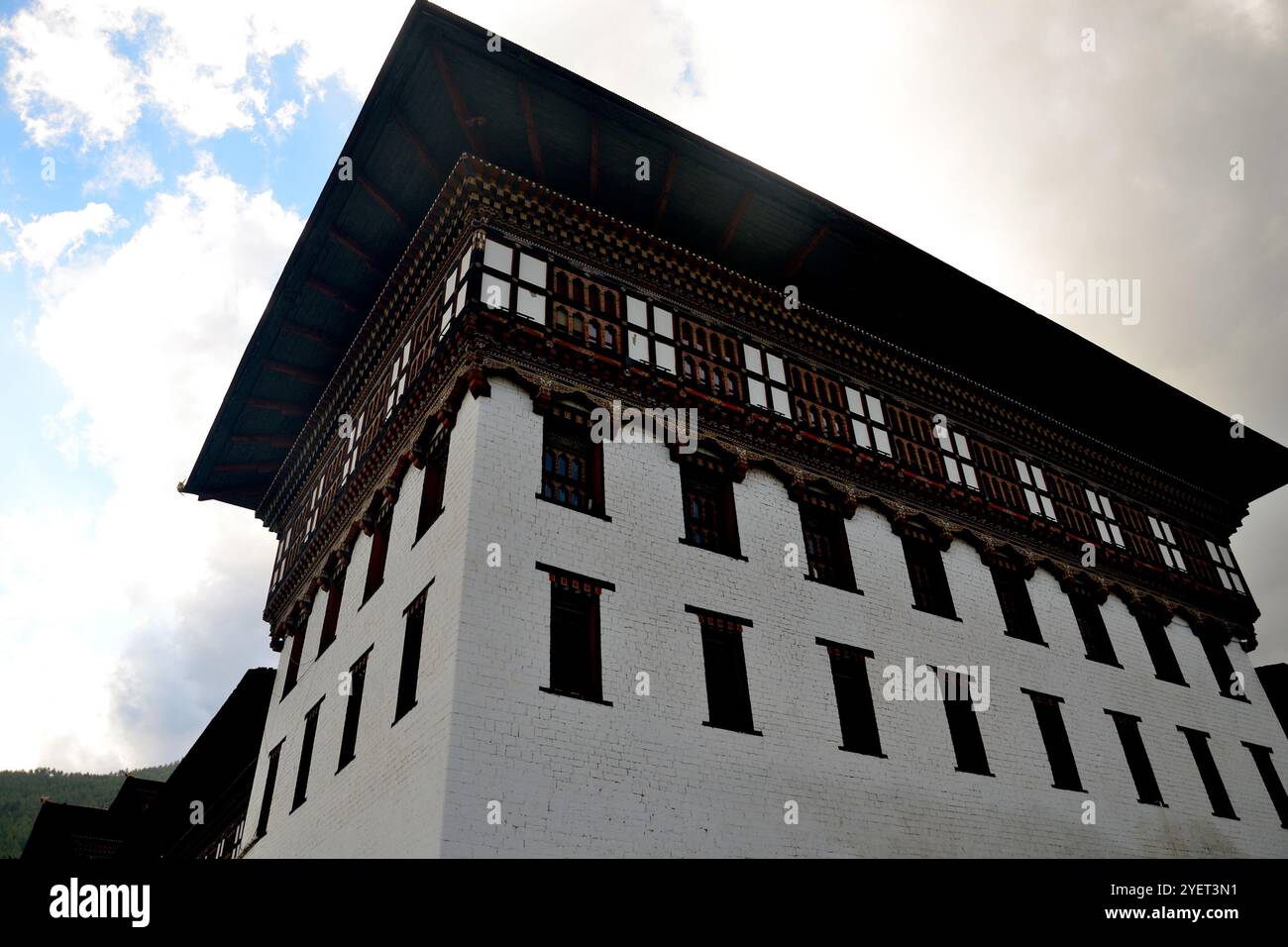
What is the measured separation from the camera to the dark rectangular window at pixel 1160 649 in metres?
23.1

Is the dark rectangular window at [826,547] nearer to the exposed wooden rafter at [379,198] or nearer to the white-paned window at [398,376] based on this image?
the white-paned window at [398,376]

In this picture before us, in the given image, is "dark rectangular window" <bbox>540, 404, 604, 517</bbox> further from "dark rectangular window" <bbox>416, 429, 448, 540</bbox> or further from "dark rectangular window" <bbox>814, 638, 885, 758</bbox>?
"dark rectangular window" <bbox>814, 638, 885, 758</bbox>

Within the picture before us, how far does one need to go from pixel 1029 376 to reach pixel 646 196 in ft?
40.9

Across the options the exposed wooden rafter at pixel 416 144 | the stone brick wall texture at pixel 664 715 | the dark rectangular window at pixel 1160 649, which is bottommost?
the stone brick wall texture at pixel 664 715

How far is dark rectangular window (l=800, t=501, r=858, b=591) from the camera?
18.3 meters

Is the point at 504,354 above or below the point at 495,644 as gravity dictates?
above

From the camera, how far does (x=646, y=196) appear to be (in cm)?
1995

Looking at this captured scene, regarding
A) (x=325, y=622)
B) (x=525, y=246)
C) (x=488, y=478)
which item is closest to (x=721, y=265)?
(x=525, y=246)

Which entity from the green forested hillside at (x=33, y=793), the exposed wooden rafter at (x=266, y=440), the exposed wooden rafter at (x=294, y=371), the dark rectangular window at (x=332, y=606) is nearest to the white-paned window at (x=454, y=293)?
the dark rectangular window at (x=332, y=606)

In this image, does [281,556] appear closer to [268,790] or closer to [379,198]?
[268,790]

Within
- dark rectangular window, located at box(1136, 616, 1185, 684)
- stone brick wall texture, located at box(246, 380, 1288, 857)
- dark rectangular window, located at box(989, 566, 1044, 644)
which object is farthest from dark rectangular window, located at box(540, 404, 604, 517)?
dark rectangular window, located at box(1136, 616, 1185, 684)

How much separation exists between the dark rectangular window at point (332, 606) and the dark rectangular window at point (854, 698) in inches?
417
